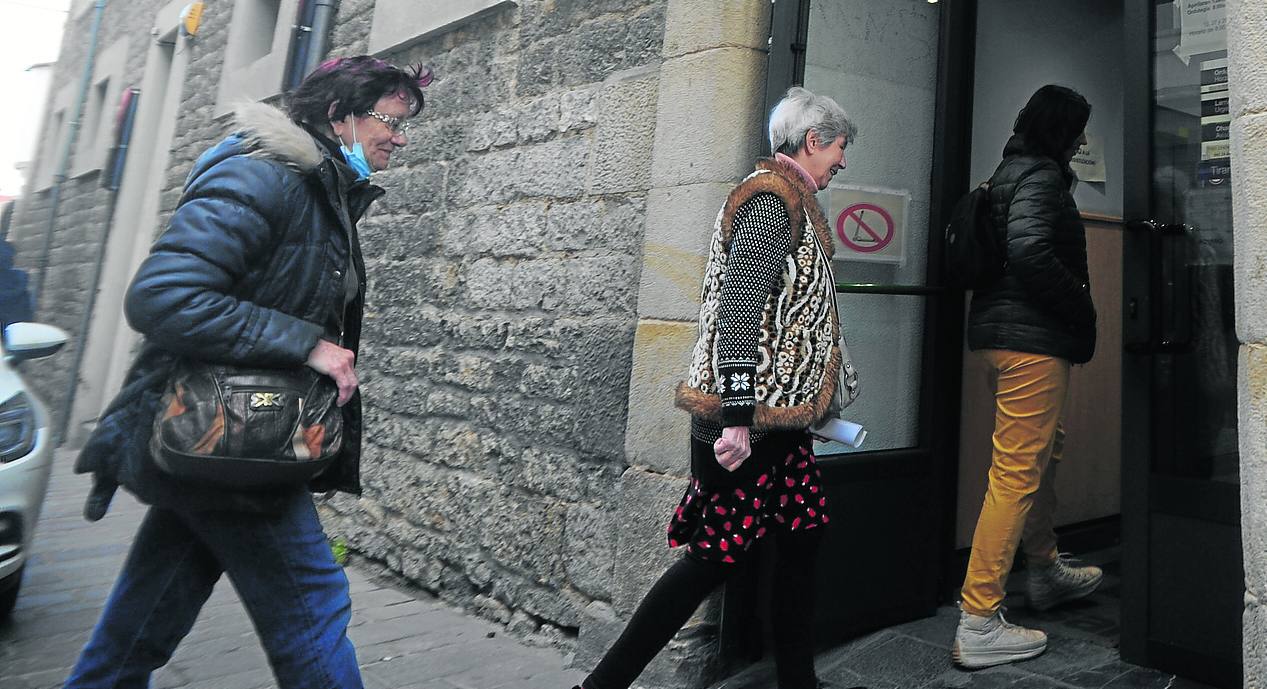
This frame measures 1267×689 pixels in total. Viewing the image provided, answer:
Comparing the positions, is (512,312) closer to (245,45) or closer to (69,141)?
(245,45)

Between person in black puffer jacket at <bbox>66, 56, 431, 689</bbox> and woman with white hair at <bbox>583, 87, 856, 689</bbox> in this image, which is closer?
person in black puffer jacket at <bbox>66, 56, 431, 689</bbox>

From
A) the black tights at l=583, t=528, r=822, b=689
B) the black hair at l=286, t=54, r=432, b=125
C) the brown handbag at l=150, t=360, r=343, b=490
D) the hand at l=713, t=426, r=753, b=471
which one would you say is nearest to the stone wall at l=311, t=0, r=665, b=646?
the black tights at l=583, t=528, r=822, b=689

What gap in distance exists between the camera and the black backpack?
315 cm

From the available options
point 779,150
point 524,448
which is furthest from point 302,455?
point 524,448

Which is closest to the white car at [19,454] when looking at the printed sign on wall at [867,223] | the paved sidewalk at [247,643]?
the paved sidewalk at [247,643]

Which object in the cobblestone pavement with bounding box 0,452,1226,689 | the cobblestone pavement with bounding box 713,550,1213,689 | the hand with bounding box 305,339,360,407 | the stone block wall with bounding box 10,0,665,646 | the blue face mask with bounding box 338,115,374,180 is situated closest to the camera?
the hand with bounding box 305,339,360,407

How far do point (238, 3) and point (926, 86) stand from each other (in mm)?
6121

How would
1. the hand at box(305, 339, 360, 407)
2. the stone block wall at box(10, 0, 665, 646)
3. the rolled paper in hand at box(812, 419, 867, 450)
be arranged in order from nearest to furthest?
the hand at box(305, 339, 360, 407) → the rolled paper in hand at box(812, 419, 867, 450) → the stone block wall at box(10, 0, 665, 646)

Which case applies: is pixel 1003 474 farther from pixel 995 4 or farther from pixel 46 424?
pixel 46 424

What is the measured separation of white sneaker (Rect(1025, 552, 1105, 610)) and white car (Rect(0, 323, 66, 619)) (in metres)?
3.59

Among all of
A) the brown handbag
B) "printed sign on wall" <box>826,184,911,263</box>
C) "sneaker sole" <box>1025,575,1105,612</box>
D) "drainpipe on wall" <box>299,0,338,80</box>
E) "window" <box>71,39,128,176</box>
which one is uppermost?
"window" <box>71,39,128,176</box>

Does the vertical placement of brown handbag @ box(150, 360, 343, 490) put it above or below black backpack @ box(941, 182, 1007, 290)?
below

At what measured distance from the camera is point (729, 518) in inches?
97.8

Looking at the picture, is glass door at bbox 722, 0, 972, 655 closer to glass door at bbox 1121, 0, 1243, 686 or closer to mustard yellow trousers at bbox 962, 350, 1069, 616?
mustard yellow trousers at bbox 962, 350, 1069, 616
